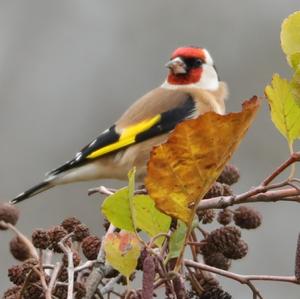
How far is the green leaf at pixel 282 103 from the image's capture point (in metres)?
0.79

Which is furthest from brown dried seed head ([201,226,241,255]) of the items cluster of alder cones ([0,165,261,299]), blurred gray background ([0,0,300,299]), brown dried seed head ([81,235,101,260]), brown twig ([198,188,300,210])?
blurred gray background ([0,0,300,299])

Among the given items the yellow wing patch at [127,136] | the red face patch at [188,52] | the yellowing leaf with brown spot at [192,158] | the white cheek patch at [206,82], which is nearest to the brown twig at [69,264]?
the yellowing leaf with brown spot at [192,158]

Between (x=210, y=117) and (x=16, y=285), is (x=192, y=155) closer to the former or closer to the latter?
(x=210, y=117)

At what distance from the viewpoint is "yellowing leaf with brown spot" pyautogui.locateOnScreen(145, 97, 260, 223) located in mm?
727

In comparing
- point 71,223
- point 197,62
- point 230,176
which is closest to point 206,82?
point 197,62

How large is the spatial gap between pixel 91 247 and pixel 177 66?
2.17 m

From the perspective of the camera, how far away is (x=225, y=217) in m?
1.21

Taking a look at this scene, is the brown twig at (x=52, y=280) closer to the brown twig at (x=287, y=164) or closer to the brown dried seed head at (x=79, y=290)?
the brown dried seed head at (x=79, y=290)

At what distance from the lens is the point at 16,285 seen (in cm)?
100

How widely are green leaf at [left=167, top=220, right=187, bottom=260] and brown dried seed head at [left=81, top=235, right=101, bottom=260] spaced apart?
0.24 meters

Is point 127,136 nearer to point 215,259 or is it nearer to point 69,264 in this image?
point 215,259

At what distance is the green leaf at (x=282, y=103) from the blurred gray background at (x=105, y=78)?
261 cm

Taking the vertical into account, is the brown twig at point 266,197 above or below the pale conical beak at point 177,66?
above

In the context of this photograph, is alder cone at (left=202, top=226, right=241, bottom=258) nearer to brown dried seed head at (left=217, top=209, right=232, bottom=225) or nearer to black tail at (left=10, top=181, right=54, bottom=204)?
brown dried seed head at (left=217, top=209, right=232, bottom=225)
